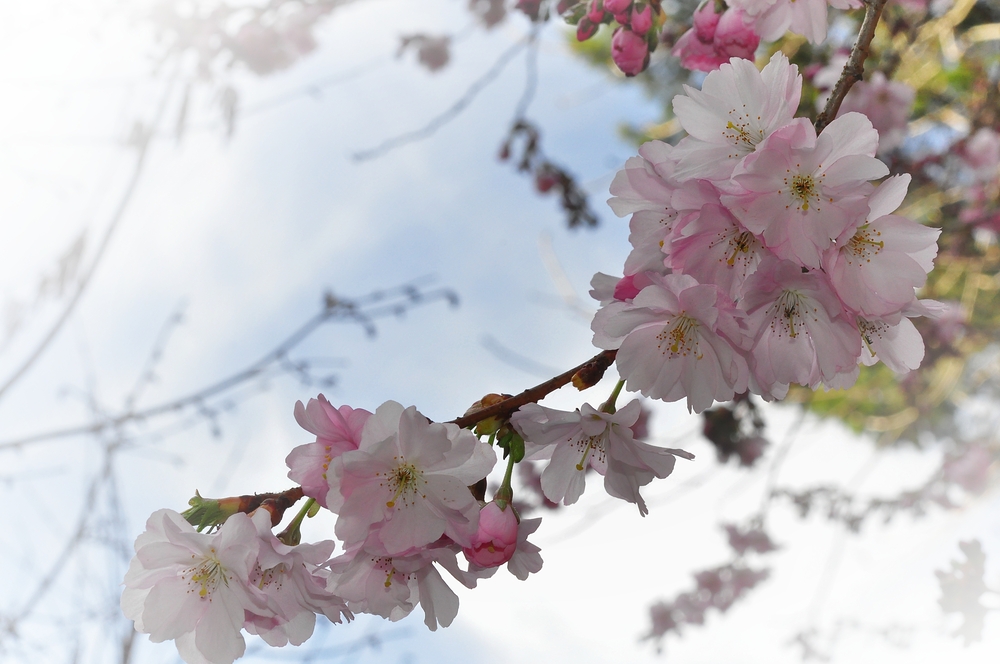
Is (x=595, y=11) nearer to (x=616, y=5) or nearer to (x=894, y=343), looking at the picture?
(x=616, y=5)

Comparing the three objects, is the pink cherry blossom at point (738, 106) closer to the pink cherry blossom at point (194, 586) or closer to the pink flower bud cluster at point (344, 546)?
the pink flower bud cluster at point (344, 546)

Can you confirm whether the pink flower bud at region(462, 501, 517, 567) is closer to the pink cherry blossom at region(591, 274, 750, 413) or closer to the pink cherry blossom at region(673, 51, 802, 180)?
the pink cherry blossom at region(591, 274, 750, 413)

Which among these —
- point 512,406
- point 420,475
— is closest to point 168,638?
point 420,475

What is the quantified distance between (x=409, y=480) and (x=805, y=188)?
0.48m

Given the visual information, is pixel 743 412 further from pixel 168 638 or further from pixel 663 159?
pixel 168 638

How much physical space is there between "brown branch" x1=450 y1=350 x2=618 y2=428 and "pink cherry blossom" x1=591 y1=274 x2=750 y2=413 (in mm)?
28

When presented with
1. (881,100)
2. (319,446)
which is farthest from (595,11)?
(881,100)

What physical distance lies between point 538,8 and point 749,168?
105cm

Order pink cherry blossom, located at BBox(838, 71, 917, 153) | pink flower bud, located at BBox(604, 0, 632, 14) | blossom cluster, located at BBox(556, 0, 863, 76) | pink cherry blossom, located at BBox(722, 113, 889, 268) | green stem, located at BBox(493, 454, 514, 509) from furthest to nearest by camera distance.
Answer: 1. pink cherry blossom, located at BBox(838, 71, 917, 153)
2. pink flower bud, located at BBox(604, 0, 632, 14)
3. blossom cluster, located at BBox(556, 0, 863, 76)
4. green stem, located at BBox(493, 454, 514, 509)
5. pink cherry blossom, located at BBox(722, 113, 889, 268)

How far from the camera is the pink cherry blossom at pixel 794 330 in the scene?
2.03ft

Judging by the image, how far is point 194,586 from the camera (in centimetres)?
70

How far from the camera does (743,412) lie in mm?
2094

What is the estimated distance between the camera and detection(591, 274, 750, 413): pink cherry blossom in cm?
65

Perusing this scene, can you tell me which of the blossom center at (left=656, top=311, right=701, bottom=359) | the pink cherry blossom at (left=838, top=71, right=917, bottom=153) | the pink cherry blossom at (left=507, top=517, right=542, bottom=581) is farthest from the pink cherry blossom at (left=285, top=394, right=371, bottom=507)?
the pink cherry blossom at (left=838, top=71, right=917, bottom=153)
